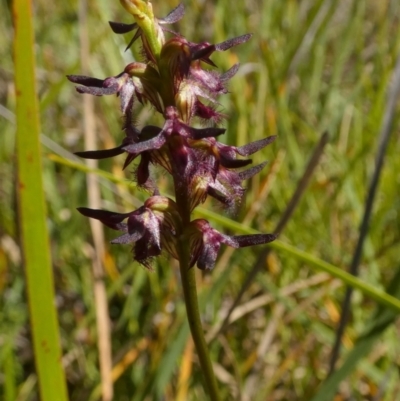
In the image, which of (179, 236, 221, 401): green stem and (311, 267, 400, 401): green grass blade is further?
(311, 267, 400, 401): green grass blade

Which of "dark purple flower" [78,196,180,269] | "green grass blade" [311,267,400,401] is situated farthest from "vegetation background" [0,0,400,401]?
"dark purple flower" [78,196,180,269]

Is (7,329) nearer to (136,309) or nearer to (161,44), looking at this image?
(136,309)

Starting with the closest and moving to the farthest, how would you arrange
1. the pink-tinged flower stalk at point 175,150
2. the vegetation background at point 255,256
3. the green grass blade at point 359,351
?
the pink-tinged flower stalk at point 175,150, the green grass blade at point 359,351, the vegetation background at point 255,256

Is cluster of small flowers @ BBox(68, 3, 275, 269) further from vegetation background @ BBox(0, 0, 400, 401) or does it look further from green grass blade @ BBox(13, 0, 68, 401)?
vegetation background @ BBox(0, 0, 400, 401)

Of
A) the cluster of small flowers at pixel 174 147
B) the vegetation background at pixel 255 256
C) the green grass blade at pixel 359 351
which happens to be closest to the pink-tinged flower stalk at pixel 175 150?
the cluster of small flowers at pixel 174 147

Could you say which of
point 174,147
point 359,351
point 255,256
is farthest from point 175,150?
point 255,256

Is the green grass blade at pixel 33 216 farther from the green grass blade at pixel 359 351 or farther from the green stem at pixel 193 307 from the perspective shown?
the green grass blade at pixel 359 351

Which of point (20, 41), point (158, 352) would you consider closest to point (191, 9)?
point (158, 352)
